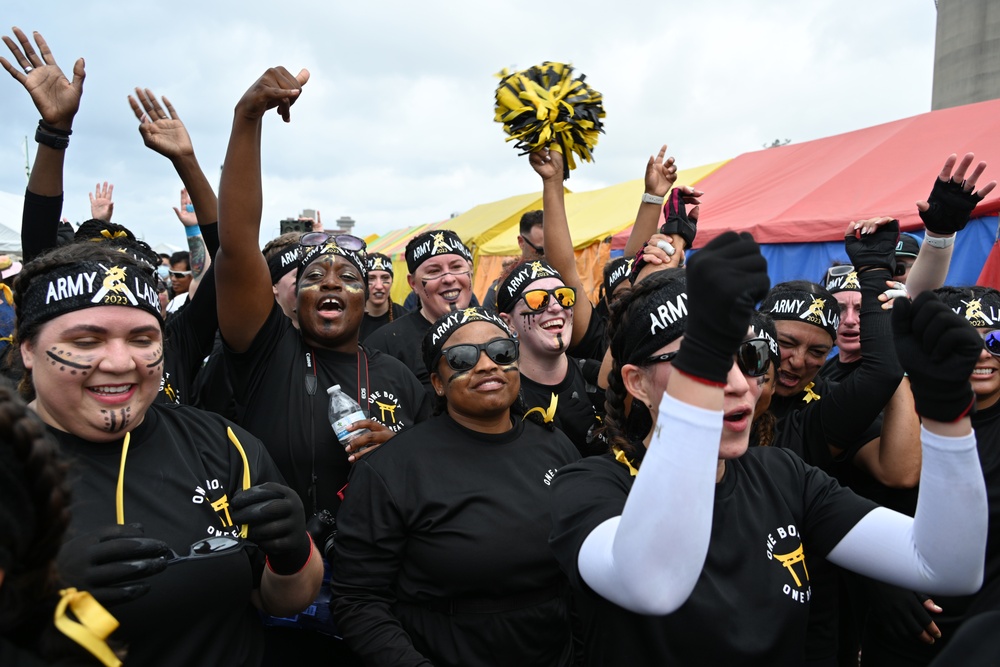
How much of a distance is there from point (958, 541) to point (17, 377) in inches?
124

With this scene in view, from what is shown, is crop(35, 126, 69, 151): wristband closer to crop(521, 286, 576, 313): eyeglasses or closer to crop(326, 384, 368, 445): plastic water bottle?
crop(326, 384, 368, 445): plastic water bottle

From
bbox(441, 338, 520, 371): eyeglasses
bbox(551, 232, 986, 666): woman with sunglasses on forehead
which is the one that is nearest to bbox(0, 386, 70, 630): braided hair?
bbox(551, 232, 986, 666): woman with sunglasses on forehead

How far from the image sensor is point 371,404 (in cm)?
340

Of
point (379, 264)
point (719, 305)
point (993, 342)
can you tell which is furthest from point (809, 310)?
point (379, 264)

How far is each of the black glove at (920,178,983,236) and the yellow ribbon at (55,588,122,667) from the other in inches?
142

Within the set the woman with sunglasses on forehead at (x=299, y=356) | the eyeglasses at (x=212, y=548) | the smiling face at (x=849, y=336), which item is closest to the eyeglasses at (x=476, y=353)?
the woman with sunglasses on forehead at (x=299, y=356)

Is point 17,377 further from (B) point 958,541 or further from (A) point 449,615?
(B) point 958,541

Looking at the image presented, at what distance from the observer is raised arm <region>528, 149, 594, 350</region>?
13.7ft

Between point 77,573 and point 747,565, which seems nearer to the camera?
point 77,573

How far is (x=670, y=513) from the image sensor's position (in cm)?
133

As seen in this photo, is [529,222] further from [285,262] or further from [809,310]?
[809,310]

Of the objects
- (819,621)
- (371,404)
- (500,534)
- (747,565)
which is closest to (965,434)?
(747,565)

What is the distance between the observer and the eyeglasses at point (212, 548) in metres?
2.01

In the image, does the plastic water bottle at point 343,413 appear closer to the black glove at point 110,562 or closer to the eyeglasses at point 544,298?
the eyeglasses at point 544,298
